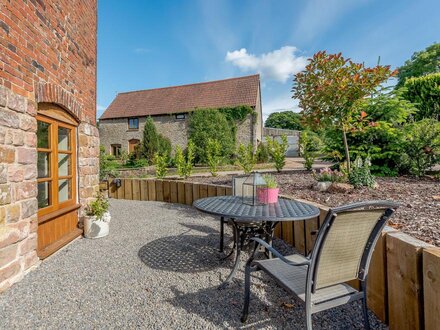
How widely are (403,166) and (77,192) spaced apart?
7.13 meters

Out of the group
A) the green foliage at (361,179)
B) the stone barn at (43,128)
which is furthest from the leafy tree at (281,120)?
the stone barn at (43,128)

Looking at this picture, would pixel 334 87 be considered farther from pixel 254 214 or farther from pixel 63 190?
pixel 63 190

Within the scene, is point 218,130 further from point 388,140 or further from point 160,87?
point 388,140

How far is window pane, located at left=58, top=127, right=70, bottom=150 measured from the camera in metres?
3.26

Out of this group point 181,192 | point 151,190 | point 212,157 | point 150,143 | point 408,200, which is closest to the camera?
point 408,200

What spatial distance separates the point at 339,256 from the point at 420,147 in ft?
18.0

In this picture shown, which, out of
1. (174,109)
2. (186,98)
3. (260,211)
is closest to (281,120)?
(186,98)

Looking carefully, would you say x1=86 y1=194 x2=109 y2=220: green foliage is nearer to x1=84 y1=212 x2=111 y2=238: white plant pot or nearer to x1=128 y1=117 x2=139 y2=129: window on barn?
x1=84 y1=212 x2=111 y2=238: white plant pot

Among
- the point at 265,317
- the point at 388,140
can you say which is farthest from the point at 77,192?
the point at 388,140

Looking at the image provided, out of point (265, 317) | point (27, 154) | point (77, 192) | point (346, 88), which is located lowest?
point (265, 317)

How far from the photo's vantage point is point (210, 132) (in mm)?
15461

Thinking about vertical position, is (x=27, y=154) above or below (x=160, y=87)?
below

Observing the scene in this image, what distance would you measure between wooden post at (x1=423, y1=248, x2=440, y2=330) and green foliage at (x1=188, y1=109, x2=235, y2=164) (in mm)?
13875

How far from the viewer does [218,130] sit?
1560 centimetres
